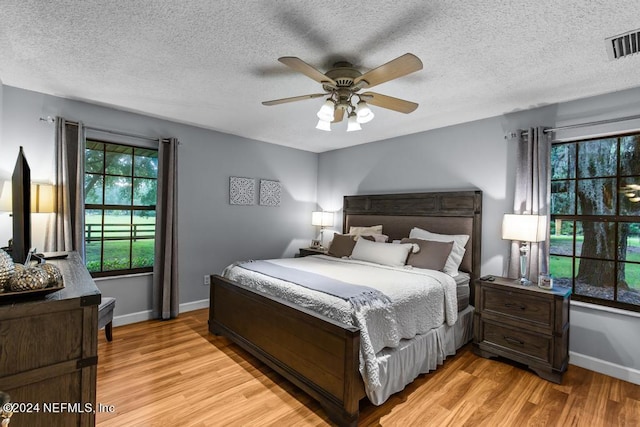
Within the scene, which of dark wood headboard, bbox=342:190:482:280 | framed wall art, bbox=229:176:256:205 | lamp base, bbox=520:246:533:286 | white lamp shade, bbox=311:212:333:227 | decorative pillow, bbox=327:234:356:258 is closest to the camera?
lamp base, bbox=520:246:533:286

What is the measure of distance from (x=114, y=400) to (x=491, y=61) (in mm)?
3649

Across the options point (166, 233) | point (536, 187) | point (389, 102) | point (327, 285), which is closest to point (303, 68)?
point (389, 102)

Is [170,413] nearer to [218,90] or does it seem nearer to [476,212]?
[218,90]

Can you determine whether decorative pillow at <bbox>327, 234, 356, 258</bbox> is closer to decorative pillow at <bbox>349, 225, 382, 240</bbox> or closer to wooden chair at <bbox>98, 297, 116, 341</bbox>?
decorative pillow at <bbox>349, 225, 382, 240</bbox>

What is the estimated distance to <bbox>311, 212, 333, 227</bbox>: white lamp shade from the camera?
16.4 feet

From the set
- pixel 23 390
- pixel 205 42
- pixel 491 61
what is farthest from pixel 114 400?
pixel 491 61

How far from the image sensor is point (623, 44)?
197 centimetres

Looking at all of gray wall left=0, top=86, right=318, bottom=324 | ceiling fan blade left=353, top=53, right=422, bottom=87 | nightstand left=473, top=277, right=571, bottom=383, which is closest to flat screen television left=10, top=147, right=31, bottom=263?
gray wall left=0, top=86, right=318, bottom=324

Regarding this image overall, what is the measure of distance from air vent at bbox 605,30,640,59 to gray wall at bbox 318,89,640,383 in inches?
34.1

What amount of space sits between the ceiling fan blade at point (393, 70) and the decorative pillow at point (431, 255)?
192 centimetres

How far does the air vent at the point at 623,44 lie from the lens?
1894 mm

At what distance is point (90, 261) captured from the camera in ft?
11.7

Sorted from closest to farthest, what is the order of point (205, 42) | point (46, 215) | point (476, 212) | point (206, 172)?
1. point (205, 42)
2. point (46, 215)
3. point (476, 212)
4. point (206, 172)

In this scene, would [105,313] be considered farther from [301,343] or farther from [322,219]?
[322,219]
